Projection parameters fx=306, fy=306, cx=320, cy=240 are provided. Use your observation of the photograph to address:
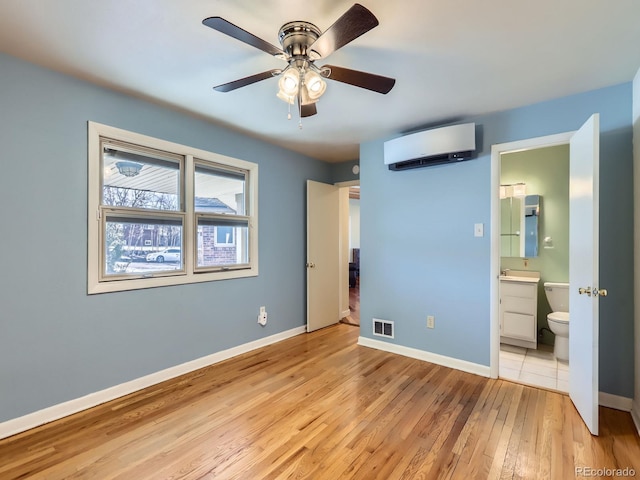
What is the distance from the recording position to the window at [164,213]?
237cm

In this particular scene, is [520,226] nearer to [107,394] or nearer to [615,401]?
[615,401]

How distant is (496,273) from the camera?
2.78 meters

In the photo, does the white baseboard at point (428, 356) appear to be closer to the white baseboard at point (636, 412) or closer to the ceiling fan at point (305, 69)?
the white baseboard at point (636, 412)

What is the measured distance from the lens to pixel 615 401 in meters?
2.26

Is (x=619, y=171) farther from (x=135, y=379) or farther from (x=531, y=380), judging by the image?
(x=135, y=379)

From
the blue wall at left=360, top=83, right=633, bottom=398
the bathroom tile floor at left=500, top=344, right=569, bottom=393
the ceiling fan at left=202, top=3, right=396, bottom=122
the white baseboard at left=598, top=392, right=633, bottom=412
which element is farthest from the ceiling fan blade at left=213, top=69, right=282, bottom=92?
the white baseboard at left=598, top=392, right=633, bottom=412

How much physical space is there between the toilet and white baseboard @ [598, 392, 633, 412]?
831mm

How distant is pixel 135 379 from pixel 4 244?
52.9 inches

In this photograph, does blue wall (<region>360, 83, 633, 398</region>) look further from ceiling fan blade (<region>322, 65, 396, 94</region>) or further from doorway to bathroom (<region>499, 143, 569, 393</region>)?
ceiling fan blade (<region>322, 65, 396, 94</region>)

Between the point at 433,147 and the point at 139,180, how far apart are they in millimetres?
2633

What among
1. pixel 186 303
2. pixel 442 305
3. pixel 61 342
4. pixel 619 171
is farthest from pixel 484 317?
pixel 61 342

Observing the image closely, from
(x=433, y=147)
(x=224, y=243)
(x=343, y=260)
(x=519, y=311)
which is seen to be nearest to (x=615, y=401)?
(x=519, y=311)

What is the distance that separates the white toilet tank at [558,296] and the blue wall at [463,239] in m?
1.18

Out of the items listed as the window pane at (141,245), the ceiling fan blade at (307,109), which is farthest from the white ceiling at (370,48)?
the window pane at (141,245)
